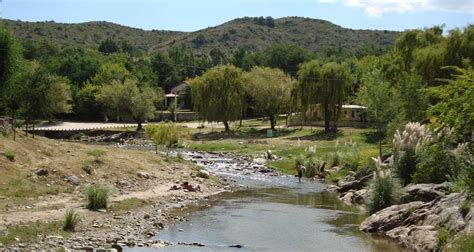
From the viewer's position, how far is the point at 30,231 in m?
24.8

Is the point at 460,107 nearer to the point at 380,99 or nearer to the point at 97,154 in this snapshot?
the point at 97,154

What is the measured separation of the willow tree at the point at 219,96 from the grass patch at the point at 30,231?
67551 mm

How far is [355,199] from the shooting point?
41625 millimetres

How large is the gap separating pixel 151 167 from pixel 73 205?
642 inches

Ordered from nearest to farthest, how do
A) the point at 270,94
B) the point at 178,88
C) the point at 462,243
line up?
1. the point at 462,243
2. the point at 270,94
3. the point at 178,88

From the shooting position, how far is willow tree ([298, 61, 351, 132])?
3386 inches

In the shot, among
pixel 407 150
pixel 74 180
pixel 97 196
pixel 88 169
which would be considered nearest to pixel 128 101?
pixel 88 169

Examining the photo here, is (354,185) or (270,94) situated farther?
(270,94)

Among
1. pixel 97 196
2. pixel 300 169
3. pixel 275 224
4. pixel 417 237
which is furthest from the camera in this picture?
pixel 300 169

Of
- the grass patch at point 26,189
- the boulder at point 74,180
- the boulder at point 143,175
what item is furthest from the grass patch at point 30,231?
the boulder at point 143,175

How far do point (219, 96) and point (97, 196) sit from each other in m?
63.6

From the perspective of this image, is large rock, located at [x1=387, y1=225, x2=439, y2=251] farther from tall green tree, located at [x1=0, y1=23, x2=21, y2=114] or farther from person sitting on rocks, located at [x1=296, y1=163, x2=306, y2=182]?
tall green tree, located at [x1=0, y1=23, x2=21, y2=114]

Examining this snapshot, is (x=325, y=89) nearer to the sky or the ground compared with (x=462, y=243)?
nearer to the sky

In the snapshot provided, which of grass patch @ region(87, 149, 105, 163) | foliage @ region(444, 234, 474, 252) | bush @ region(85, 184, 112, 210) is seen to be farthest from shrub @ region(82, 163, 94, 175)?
foliage @ region(444, 234, 474, 252)
